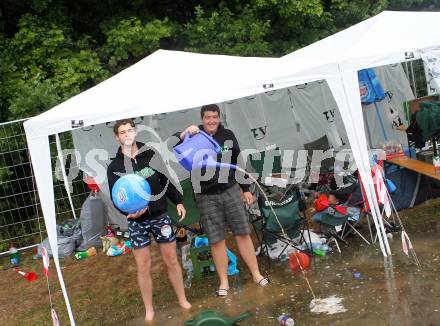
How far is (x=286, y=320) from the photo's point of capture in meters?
3.89

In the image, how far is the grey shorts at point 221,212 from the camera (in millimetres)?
4406

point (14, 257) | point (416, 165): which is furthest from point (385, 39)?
point (14, 257)

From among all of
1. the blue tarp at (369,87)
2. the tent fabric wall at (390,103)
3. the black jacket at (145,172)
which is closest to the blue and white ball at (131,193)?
the black jacket at (145,172)

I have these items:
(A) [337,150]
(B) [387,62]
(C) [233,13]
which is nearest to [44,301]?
(B) [387,62]

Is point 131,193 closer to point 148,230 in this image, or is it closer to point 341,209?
point 148,230

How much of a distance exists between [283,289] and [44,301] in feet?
8.26

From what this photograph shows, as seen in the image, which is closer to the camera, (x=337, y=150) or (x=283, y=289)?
(x=283, y=289)

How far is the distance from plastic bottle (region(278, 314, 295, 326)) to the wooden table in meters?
2.46

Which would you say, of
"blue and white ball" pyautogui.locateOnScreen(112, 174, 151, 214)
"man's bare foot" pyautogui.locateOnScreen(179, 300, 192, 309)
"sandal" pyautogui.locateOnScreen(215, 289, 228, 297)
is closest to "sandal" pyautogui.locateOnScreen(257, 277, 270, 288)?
"sandal" pyautogui.locateOnScreen(215, 289, 228, 297)

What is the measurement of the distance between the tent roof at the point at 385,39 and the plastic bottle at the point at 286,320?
87.5 inches

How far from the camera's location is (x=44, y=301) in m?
5.32

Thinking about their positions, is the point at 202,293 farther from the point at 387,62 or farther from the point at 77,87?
the point at 77,87

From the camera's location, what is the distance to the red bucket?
489 centimetres

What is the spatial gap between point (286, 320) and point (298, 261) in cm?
105
